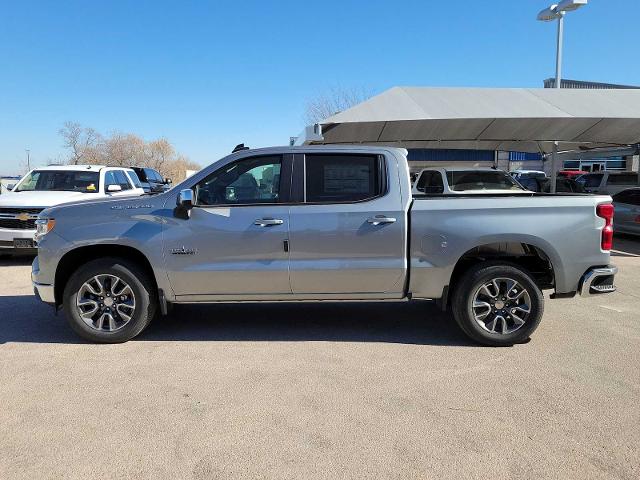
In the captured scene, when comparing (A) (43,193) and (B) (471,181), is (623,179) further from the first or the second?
(A) (43,193)

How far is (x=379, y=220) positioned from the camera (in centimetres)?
466

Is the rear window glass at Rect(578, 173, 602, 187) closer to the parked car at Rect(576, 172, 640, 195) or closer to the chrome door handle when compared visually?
the parked car at Rect(576, 172, 640, 195)

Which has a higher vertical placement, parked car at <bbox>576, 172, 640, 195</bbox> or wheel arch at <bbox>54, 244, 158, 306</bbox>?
parked car at <bbox>576, 172, 640, 195</bbox>

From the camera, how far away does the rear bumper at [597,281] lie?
4711 mm

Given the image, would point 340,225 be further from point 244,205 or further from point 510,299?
point 510,299

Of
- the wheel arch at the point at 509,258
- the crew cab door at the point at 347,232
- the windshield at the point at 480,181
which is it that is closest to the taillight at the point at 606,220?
the wheel arch at the point at 509,258

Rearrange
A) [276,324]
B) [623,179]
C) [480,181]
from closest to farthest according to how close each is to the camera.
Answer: [276,324], [480,181], [623,179]

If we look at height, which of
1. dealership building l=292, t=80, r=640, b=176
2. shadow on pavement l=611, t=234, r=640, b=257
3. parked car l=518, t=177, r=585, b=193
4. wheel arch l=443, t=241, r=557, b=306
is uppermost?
dealership building l=292, t=80, r=640, b=176

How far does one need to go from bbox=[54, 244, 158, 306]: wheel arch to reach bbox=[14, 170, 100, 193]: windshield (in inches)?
249

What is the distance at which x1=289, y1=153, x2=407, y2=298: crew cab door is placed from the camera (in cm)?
467

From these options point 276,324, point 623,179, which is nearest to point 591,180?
point 623,179

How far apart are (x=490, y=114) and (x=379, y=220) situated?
7.91m

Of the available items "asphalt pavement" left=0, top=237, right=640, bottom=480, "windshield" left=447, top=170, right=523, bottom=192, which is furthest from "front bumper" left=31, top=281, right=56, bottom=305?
"windshield" left=447, top=170, right=523, bottom=192

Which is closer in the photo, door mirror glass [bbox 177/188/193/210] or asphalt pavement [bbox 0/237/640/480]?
asphalt pavement [bbox 0/237/640/480]
